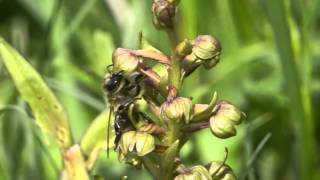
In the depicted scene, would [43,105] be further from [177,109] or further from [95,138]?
[177,109]

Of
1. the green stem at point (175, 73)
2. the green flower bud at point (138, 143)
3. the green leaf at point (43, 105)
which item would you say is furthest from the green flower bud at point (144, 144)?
the green leaf at point (43, 105)

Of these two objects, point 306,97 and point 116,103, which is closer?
point 116,103

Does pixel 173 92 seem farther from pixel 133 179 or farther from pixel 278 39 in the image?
pixel 133 179

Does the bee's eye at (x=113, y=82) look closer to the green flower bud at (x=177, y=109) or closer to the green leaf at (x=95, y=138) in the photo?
the green flower bud at (x=177, y=109)

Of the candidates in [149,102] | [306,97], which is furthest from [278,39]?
[149,102]

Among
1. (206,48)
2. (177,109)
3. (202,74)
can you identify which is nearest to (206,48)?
(206,48)

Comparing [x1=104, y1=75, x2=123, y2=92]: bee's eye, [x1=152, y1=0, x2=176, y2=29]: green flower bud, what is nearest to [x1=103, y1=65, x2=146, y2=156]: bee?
[x1=104, y1=75, x2=123, y2=92]: bee's eye
